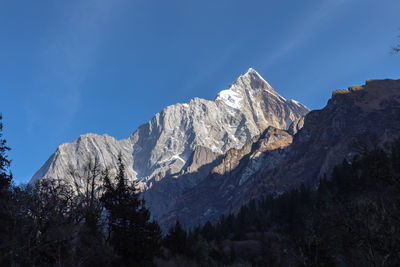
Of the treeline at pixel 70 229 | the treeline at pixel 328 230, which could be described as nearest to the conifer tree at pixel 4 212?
the treeline at pixel 70 229

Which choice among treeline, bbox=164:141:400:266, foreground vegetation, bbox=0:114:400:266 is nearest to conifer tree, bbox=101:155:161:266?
foreground vegetation, bbox=0:114:400:266

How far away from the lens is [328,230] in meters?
19.6

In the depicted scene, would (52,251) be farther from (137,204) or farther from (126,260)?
(137,204)

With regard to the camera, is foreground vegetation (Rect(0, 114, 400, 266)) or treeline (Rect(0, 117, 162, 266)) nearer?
foreground vegetation (Rect(0, 114, 400, 266))

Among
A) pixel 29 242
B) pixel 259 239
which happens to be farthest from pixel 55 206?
pixel 259 239

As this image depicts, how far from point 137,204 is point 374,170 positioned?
76.4ft

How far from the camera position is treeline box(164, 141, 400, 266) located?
16.3m

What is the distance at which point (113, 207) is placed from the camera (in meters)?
32.3

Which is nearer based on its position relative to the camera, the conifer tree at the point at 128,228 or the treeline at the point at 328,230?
the treeline at the point at 328,230

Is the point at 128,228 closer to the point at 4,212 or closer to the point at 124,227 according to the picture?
the point at 124,227

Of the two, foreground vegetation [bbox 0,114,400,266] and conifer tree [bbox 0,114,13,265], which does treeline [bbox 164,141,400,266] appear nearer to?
foreground vegetation [bbox 0,114,400,266]

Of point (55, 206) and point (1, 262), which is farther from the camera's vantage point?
point (55, 206)

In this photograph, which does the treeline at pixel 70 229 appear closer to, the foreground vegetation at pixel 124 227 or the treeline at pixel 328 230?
the foreground vegetation at pixel 124 227

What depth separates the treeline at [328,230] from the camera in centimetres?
1631
